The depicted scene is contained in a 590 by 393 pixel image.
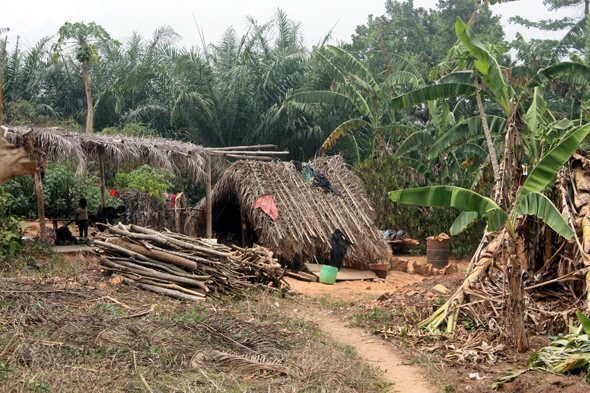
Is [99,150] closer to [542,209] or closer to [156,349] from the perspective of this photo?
[156,349]

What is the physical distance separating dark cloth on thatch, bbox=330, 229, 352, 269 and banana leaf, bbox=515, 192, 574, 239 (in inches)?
226

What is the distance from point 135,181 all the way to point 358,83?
732 cm

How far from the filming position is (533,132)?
23.9 ft

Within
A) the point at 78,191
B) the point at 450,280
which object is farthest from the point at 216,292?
the point at 78,191

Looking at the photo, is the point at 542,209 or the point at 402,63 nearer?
the point at 542,209

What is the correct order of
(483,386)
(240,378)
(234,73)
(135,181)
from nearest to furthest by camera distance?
(240,378) < (483,386) < (135,181) < (234,73)

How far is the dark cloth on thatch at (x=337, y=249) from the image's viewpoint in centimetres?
1048

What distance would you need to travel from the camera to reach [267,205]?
34.2ft

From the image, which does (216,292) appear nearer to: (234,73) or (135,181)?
(135,181)

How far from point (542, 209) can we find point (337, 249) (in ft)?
19.2

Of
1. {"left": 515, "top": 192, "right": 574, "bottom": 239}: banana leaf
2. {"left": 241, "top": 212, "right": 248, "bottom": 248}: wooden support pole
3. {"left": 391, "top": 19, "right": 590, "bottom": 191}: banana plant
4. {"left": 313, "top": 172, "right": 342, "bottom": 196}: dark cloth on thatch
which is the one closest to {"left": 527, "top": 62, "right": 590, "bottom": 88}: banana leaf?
{"left": 391, "top": 19, "right": 590, "bottom": 191}: banana plant

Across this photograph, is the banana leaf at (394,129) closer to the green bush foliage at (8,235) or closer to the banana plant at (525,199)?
the green bush foliage at (8,235)

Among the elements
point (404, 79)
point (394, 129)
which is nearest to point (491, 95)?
point (404, 79)

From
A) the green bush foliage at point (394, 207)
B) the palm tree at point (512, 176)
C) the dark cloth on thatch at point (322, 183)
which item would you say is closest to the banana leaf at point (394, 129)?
the green bush foliage at point (394, 207)
